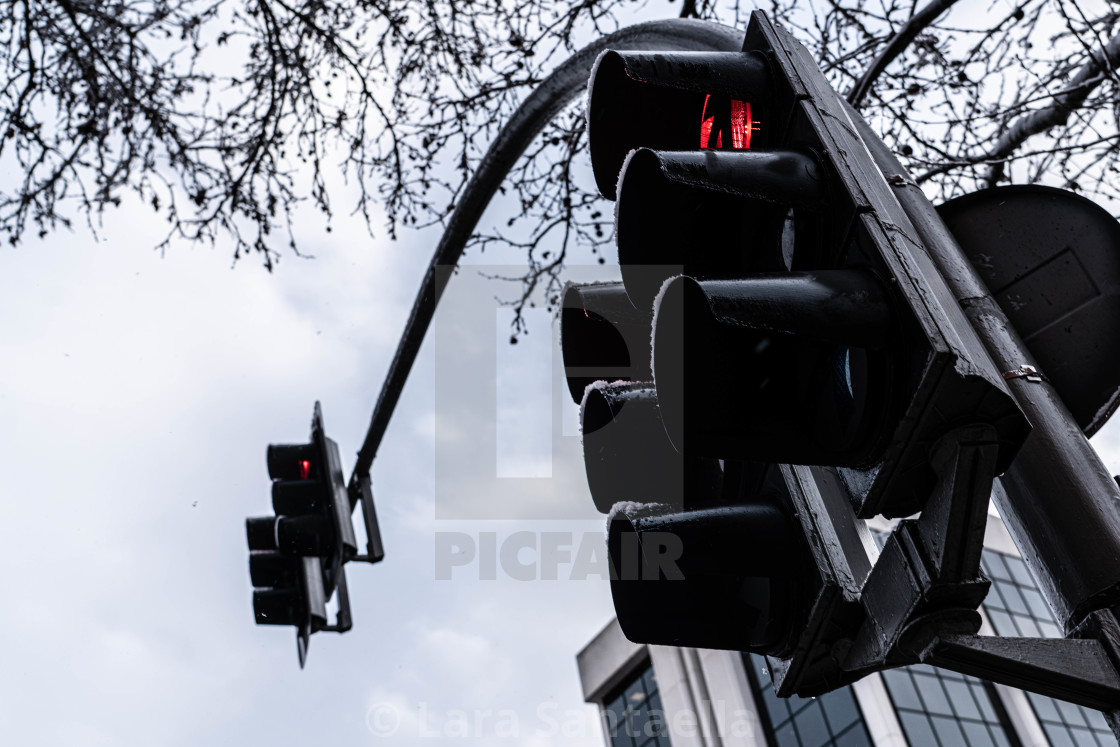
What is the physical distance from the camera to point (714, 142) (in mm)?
2129

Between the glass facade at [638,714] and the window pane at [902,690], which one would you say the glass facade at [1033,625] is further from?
the glass facade at [638,714]

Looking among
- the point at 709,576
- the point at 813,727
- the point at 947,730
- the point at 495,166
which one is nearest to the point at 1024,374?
the point at 709,576

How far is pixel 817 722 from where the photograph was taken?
20.3 meters

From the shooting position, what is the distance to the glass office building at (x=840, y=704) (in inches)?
764

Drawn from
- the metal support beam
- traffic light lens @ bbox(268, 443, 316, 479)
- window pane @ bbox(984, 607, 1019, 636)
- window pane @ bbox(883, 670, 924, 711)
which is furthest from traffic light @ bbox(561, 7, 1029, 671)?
window pane @ bbox(984, 607, 1019, 636)

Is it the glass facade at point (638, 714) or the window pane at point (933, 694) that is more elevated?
the window pane at point (933, 694)

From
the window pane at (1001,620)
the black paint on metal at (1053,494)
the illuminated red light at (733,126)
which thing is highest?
the illuminated red light at (733,126)

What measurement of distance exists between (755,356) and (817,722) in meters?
21.2

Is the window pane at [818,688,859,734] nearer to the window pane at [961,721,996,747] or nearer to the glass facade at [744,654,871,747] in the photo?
the glass facade at [744,654,871,747]

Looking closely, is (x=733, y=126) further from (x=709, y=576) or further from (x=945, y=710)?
(x=945, y=710)

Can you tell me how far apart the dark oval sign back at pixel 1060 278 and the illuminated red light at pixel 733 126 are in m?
0.48

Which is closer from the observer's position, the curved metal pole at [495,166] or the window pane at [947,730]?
the curved metal pole at [495,166]

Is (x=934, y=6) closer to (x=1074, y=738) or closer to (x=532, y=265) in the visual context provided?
(x=532, y=265)

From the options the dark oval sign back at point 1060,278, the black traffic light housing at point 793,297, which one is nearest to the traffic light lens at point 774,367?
the black traffic light housing at point 793,297
